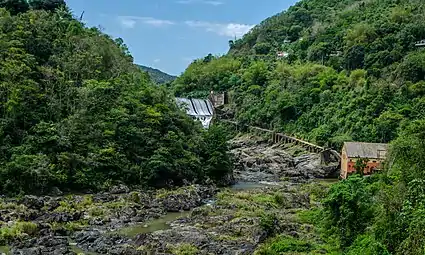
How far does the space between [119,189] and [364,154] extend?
73.5 feet

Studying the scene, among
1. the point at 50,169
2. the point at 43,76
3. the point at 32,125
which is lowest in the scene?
the point at 50,169

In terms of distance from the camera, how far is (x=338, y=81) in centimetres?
7406

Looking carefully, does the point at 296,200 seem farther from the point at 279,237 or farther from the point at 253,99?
the point at 253,99

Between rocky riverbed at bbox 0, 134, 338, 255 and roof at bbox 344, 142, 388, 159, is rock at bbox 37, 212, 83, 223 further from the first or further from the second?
roof at bbox 344, 142, 388, 159

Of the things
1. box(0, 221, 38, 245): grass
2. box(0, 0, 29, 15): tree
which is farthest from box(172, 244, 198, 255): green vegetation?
box(0, 0, 29, 15): tree

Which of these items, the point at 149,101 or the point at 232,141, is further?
the point at 232,141

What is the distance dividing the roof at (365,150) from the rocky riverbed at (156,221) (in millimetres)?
5284

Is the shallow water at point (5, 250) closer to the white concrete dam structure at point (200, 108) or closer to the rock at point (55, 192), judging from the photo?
the rock at point (55, 192)

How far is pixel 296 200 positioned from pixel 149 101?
18.5 m

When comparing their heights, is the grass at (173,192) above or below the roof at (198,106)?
below

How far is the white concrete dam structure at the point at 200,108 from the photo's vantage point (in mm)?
80825

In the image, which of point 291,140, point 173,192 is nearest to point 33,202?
point 173,192

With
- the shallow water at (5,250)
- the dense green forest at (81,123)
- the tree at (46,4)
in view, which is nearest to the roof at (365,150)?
the dense green forest at (81,123)

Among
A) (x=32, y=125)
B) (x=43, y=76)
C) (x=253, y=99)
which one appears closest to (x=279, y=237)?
(x=32, y=125)
